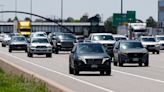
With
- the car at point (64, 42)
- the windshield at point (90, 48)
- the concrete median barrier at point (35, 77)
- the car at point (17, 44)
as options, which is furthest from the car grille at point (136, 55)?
the car at point (17, 44)

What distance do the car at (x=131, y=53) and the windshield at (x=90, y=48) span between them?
8.27 m

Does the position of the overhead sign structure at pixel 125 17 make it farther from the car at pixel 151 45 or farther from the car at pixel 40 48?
the car at pixel 40 48

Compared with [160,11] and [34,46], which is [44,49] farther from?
[160,11]

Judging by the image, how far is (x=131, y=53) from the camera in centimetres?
4088

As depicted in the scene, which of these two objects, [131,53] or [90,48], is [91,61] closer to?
[90,48]

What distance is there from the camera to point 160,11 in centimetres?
19550

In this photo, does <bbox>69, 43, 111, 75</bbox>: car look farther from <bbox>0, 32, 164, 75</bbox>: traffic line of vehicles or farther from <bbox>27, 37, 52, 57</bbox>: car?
<bbox>27, 37, 52, 57</bbox>: car

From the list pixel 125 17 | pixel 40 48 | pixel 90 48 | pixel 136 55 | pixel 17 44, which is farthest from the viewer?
pixel 125 17

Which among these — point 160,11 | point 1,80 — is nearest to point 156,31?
point 160,11

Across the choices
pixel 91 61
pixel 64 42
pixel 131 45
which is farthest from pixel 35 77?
pixel 64 42

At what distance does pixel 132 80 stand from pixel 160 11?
16866cm

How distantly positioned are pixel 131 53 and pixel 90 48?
857 centimetres

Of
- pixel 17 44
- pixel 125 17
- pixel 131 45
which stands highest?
pixel 125 17

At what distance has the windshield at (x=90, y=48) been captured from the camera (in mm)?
32406
